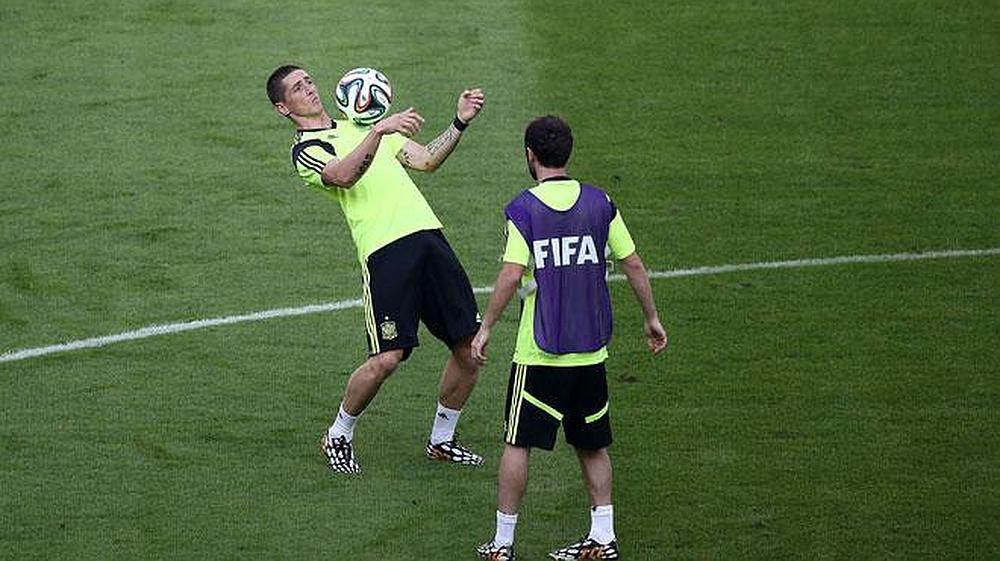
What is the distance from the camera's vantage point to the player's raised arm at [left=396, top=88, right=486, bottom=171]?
973cm

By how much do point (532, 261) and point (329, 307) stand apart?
3676 millimetres

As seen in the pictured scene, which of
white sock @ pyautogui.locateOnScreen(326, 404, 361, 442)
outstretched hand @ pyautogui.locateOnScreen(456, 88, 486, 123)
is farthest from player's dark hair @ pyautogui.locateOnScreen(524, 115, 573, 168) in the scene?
white sock @ pyautogui.locateOnScreen(326, 404, 361, 442)

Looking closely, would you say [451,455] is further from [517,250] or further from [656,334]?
[517,250]

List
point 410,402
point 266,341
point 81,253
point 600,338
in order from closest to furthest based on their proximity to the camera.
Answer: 1. point 600,338
2. point 410,402
3. point 266,341
4. point 81,253

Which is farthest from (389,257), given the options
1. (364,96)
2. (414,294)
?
(364,96)

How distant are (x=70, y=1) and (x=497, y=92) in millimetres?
4254

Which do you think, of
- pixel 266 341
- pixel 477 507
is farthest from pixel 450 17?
pixel 477 507

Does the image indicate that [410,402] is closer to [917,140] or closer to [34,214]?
[34,214]

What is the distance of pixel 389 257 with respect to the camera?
1016 centimetres

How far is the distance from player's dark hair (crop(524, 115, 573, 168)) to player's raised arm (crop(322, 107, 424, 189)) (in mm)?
809

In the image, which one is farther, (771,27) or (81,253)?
(771,27)

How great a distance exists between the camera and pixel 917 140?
1495 cm

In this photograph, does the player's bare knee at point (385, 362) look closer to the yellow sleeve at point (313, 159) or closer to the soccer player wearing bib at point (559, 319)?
the yellow sleeve at point (313, 159)

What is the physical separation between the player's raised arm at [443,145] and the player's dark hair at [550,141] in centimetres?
77
